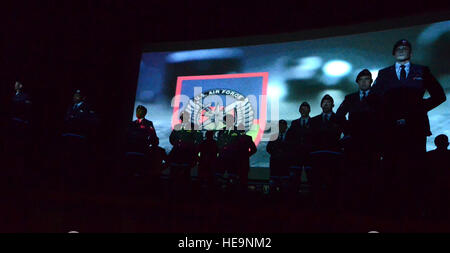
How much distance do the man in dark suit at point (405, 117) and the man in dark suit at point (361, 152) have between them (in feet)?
0.44

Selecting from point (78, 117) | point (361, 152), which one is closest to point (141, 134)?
point (78, 117)

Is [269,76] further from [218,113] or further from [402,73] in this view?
[402,73]

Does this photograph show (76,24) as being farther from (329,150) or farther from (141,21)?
(329,150)

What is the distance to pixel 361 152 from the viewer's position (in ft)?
10.9

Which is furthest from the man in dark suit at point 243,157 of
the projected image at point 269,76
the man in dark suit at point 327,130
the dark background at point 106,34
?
the dark background at point 106,34

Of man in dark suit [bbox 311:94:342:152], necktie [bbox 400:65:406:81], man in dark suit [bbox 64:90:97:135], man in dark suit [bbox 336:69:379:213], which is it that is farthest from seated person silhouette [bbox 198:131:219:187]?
necktie [bbox 400:65:406:81]

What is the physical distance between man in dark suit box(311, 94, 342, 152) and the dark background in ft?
6.07

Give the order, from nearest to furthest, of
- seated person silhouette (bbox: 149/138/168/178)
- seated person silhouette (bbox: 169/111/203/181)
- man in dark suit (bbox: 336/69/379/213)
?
man in dark suit (bbox: 336/69/379/213) < seated person silhouette (bbox: 169/111/203/181) < seated person silhouette (bbox: 149/138/168/178)

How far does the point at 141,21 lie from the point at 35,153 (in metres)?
2.93

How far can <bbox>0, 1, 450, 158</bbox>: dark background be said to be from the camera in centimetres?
541

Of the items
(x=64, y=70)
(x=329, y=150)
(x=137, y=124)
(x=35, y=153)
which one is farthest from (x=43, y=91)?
(x=329, y=150)

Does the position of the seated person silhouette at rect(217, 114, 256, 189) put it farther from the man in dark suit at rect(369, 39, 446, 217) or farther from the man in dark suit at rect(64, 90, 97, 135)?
the man in dark suit at rect(64, 90, 97, 135)

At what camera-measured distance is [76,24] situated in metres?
5.82

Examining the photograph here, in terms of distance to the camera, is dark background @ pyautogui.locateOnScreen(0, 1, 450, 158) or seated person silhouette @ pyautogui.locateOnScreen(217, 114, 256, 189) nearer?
seated person silhouette @ pyautogui.locateOnScreen(217, 114, 256, 189)
